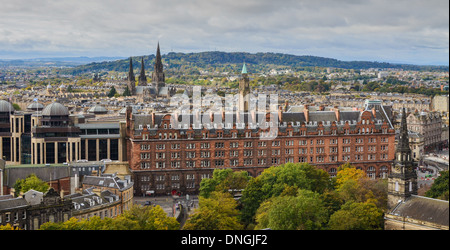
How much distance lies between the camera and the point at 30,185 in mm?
56281

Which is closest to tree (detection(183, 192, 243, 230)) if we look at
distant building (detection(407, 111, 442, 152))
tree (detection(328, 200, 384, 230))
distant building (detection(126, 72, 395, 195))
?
tree (detection(328, 200, 384, 230))

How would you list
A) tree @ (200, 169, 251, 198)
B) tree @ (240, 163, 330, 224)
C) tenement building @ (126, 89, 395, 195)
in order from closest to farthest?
tree @ (240, 163, 330, 224), tree @ (200, 169, 251, 198), tenement building @ (126, 89, 395, 195)

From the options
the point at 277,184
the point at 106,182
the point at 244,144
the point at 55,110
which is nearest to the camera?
the point at 277,184

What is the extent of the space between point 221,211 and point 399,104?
125 metres

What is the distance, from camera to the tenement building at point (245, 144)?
230 feet

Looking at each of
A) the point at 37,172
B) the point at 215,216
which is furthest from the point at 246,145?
the point at 215,216

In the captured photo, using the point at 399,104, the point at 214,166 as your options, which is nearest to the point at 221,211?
the point at 214,166

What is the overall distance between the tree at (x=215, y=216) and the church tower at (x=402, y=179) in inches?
478

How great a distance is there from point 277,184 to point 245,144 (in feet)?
65.3

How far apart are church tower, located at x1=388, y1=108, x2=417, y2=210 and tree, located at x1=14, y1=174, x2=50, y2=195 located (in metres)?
33.4

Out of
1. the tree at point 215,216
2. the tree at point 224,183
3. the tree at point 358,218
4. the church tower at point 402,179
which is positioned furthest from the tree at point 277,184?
the church tower at point 402,179

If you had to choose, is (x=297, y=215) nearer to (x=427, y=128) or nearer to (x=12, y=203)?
(x=12, y=203)

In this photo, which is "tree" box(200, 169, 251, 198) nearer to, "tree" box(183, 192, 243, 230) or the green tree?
"tree" box(183, 192, 243, 230)

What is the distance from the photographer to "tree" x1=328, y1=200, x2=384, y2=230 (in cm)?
3914
